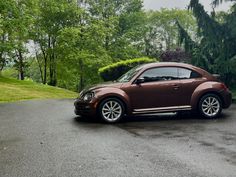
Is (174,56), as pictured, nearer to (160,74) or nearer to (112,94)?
(160,74)

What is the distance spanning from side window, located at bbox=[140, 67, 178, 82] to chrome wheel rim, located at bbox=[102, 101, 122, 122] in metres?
1.11

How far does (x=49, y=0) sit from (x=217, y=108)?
2831 centimetres

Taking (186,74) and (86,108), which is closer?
(86,108)

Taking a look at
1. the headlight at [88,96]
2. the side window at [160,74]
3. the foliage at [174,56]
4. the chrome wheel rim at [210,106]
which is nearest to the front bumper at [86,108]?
the headlight at [88,96]

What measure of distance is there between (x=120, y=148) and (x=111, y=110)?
3026 millimetres

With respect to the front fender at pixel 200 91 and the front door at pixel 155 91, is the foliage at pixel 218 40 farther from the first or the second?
the front door at pixel 155 91

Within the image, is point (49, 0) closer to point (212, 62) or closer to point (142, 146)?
point (212, 62)

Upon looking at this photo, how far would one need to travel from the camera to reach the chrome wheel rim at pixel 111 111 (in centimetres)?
974

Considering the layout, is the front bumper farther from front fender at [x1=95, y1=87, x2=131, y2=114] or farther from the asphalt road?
the asphalt road

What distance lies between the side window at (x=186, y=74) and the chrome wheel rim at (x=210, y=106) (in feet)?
2.33

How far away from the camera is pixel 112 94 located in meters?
9.70

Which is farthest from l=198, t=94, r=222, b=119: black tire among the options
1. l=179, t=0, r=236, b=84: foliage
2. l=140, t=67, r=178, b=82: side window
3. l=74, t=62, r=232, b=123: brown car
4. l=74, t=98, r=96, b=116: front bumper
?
l=179, t=0, r=236, b=84: foliage

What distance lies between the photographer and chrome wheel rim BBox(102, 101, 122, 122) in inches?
384

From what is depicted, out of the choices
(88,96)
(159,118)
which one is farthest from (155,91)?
(88,96)
